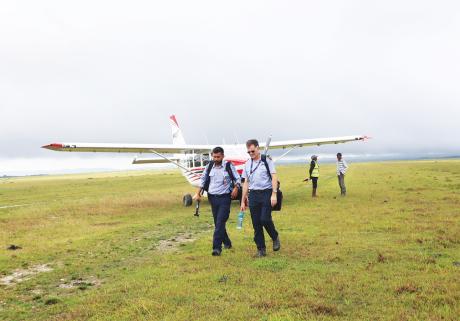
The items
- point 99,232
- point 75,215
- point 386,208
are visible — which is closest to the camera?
point 99,232

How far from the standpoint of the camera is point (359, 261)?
7.50 metres

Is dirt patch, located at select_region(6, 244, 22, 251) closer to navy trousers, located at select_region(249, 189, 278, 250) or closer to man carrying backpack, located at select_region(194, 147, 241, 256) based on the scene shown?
man carrying backpack, located at select_region(194, 147, 241, 256)

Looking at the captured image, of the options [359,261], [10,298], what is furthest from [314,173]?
[10,298]

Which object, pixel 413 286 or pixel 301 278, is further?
pixel 301 278

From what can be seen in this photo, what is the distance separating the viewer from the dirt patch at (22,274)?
764 centimetres

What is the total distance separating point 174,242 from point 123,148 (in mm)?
11231

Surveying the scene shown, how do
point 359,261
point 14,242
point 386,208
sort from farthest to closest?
1. point 386,208
2. point 14,242
3. point 359,261

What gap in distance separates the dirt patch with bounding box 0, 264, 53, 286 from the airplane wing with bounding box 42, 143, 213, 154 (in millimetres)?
11633

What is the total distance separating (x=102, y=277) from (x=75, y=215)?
11993 mm

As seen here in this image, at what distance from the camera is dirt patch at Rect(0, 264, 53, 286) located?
7.64 metres

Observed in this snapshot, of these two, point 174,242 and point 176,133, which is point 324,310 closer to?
point 174,242

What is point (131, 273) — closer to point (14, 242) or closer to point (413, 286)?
point (413, 286)

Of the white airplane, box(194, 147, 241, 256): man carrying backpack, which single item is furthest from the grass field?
the white airplane

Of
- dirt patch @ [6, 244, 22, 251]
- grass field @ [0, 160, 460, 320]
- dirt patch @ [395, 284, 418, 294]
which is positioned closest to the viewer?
grass field @ [0, 160, 460, 320]
